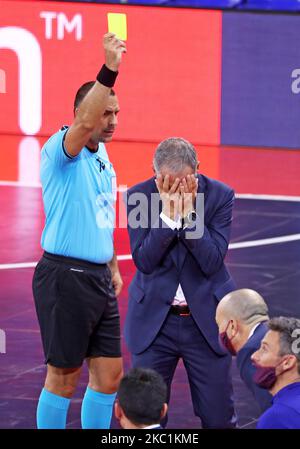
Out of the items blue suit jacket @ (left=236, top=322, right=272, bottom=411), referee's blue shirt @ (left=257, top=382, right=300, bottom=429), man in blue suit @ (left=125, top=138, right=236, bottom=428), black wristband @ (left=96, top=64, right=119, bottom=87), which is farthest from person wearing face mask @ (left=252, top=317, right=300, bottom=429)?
black wristband @ (left=96, top=64, right=119, bottom=87)

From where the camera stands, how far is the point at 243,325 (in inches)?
248

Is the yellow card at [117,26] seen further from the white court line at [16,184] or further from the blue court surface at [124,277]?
the white court line at [16,184]

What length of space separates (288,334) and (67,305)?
162 cm

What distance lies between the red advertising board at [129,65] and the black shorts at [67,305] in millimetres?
11339

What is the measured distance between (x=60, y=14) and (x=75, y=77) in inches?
40.0

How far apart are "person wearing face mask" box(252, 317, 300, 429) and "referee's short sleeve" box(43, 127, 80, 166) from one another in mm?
1635

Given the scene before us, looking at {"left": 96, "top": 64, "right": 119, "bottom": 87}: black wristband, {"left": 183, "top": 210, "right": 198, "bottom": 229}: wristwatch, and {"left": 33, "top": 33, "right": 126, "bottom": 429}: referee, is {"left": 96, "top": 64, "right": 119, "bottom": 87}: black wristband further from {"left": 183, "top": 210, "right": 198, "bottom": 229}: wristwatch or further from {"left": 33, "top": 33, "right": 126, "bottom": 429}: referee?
{"left": 183, "top": 210, "right": 198, "bottom": 229}: wristwatch

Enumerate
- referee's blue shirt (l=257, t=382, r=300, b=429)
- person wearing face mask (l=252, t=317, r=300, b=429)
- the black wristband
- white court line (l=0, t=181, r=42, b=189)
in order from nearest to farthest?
referee's blue shirt (l=257, t=382, r=300, b=429), person wearing face mask (l=252, t=317, r=300, b=429), the black wristband, white court line (l=0, t=181, r=42, b=189)

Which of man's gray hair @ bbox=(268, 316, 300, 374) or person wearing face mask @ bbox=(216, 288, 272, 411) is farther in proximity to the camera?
person wearing face mask @ bbox=(216, 288, 272, 411)

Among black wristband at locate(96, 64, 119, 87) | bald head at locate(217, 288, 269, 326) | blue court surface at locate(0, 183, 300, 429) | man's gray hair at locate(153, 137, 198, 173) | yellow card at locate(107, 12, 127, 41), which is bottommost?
blue court surface at locate(0, 183, 300, 429)

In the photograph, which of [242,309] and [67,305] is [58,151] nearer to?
[67,305]

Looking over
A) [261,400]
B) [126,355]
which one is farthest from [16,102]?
A: [261,400]

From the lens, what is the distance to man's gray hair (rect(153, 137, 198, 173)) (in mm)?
6539

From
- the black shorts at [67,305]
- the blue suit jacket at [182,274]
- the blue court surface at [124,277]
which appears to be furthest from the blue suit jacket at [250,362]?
the blue court surface at [124,277]
